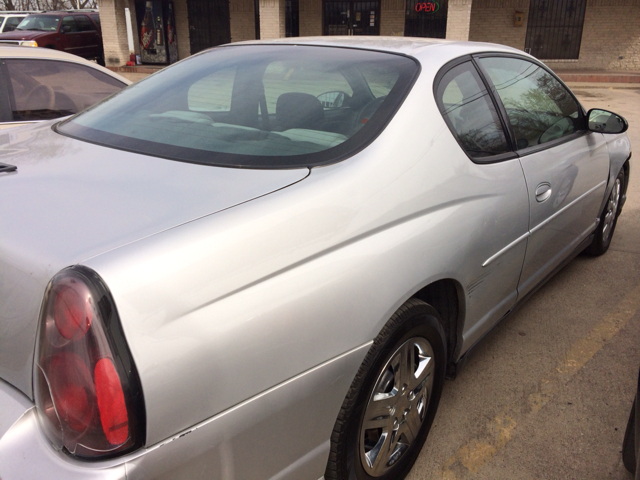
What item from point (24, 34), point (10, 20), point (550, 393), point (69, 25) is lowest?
point (550, 393)

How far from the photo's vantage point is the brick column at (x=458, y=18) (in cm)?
1708

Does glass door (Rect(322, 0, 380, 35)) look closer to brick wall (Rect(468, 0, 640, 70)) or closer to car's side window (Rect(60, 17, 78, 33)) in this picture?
brick wall (Rect(468, 0, 640, 70))

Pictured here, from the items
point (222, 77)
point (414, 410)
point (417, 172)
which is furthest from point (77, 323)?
point (222, 77)

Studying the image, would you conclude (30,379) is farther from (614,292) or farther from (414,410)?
(614,292)

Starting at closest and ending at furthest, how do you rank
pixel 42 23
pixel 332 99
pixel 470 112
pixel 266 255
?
pixel 266 255 < pixel 332 99 < pixel 470 112 < pixel 42 23

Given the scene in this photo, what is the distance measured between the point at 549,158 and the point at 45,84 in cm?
384

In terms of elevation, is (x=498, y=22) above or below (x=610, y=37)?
above

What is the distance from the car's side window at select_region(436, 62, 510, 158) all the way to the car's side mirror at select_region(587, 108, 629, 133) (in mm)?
1090

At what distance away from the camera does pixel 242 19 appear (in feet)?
70.6

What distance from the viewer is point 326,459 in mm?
1722

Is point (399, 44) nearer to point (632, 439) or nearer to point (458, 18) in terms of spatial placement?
point (632, 439)

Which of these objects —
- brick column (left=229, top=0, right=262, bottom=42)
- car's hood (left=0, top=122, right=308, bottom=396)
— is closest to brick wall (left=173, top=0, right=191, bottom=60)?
brick column (left=229, top=0, right=262, bottom=42)

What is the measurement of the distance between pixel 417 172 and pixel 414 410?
932mm

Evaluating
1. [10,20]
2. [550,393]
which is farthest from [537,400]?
[10,20]
